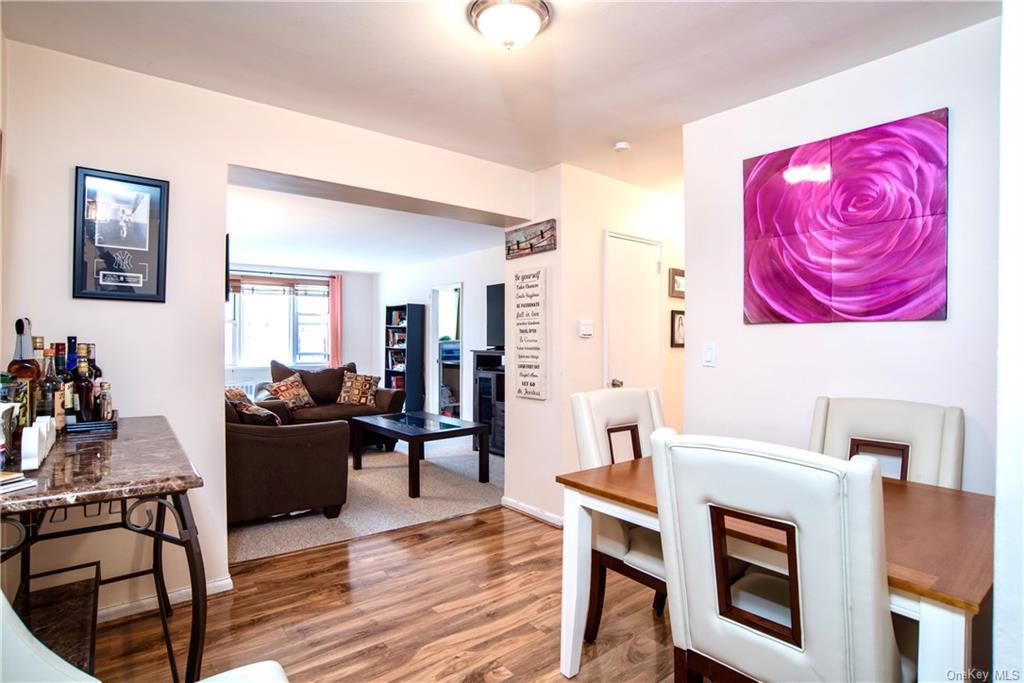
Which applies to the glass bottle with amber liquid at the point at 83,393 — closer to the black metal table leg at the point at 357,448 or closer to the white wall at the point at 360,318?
the black metal table leg at the point at 357,448

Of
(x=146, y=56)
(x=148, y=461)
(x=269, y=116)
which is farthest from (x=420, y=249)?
(x=148, y=461)

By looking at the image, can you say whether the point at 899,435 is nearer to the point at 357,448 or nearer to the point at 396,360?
the point at 357,448

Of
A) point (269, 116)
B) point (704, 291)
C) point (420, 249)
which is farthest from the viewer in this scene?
point (420, 249)

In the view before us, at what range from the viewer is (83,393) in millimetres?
1932

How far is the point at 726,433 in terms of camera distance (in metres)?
2.67

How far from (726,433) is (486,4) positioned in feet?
7.22

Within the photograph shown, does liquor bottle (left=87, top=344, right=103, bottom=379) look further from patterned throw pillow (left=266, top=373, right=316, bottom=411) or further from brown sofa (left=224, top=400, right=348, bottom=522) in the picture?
patterned throw pillow (left=266, top=373, right=316, bottom=411)

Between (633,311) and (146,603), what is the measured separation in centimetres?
323

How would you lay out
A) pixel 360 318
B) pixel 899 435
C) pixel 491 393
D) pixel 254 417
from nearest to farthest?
pixel 899 435 → pixel 254 417 → pixel 491 393 → pixel 360 318

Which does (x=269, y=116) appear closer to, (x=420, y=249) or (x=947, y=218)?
(x=947, y=218)

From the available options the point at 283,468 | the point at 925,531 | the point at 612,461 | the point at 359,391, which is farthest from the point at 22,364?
the point at 359,391

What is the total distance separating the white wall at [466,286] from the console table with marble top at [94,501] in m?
4.33

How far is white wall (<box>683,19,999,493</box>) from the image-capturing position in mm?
1919

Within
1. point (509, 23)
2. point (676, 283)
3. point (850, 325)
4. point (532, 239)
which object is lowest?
point (850, 325)
